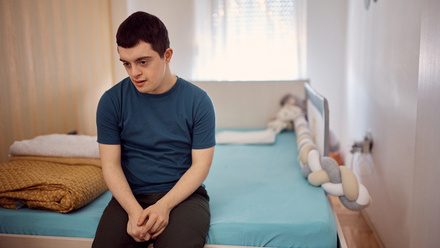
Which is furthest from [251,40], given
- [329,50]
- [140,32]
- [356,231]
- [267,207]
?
[140,32]

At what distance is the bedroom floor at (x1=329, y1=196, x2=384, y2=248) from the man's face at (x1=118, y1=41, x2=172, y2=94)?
1.40 metres

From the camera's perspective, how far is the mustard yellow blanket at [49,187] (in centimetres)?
142

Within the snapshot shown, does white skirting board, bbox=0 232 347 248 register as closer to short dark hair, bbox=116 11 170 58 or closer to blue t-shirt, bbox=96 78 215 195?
blue t-shirt, bbox=96 78 215 195

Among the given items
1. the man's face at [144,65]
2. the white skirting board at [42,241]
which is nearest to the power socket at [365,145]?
the white skirting board at [42,241]

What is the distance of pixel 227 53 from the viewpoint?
3805mm

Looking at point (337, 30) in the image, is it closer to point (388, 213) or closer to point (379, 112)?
point (379, 112)

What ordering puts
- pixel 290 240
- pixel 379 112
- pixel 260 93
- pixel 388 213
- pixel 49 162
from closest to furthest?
1. pixel 290 240
2. pixel 49 162
3. pixel 388 213
4. pixel 379 112
5. pixel 260 93

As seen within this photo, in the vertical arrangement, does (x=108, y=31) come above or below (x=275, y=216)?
above

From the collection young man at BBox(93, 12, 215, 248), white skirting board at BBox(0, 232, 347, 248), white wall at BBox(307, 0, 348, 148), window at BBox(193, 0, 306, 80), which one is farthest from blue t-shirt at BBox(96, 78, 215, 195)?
white wall at BBox(307, 0, 348, 148)

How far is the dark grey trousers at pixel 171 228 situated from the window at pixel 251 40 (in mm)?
2476

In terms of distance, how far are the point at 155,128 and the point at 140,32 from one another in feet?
1.08

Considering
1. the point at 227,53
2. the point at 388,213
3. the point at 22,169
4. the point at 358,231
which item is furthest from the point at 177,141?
Answer: the point at 227,53

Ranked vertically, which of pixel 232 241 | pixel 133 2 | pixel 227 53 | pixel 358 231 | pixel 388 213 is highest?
pixel 133 2

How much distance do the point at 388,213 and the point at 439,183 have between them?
3.78ft
